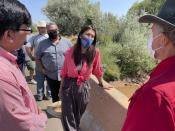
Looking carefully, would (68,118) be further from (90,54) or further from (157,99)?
(157,99)

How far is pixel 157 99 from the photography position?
191 centimetres

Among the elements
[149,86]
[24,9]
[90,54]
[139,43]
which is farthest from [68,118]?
[139,43]

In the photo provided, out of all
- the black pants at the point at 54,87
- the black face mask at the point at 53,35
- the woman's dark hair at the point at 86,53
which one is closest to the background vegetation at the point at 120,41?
the black face mask at the point at 53,35

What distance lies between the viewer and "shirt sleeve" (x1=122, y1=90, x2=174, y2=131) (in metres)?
1.90

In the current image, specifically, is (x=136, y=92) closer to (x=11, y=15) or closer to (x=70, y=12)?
(x=11, y=15)

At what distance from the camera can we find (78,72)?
6043 mm

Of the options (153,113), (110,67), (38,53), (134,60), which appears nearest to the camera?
(153,113)

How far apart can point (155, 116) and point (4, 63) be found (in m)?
1.27

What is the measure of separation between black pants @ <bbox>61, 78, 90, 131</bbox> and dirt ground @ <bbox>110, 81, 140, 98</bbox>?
2.91 m

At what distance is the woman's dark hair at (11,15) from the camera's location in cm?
283

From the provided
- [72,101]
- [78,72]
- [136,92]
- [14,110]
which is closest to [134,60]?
[72,101]

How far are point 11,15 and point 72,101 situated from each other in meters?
3.50

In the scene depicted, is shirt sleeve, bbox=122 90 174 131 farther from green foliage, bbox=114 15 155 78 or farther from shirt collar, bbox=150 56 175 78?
green foliage, bbox=114 15 155 78

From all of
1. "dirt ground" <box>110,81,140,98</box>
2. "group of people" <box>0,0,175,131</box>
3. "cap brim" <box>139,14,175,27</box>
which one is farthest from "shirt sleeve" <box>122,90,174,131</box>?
"dirt ground" <box>110,81,140,98</box>
